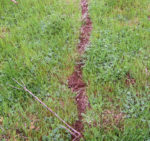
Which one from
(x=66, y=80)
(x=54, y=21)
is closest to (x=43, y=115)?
(x=66, y=80)

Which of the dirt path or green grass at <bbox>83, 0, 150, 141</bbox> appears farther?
the dirt path

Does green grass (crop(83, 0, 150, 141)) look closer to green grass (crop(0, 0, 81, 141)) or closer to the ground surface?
the ground surface

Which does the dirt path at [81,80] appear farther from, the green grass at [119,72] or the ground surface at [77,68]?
the green grass at [119,72]

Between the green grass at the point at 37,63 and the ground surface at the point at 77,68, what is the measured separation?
13 millimetres

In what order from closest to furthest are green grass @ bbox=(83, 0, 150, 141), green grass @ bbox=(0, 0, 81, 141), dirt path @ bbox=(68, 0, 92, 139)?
green grass @ bbox=(83, 0, 150, 141) < green grass @ bbox=(0, 0, 81, 141) < dirt path @ bbox=(68, 0, 92, 139)

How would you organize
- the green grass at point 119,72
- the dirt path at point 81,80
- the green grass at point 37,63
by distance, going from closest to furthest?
the green grass at point 119,72 < the green grass at point 37,63 < the dirt path at point 81,80

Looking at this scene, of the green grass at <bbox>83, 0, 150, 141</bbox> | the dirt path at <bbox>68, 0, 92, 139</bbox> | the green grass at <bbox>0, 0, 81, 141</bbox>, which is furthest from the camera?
the dirt path at <bbox>68, 0, 92, 139</bbox>

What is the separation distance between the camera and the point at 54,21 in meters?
4.26

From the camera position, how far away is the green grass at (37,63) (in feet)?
8.57

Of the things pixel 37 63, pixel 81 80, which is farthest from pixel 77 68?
pixel 37 63

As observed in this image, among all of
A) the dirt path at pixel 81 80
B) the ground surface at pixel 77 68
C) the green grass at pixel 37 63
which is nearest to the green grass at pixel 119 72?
the ground surface at pixel 77 68

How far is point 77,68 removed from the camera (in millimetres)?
3453

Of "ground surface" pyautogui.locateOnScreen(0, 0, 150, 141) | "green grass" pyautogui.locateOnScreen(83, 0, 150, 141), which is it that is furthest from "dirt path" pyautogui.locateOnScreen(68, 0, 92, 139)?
"green grass" pyautogui.locateOnScreen(83, 0, 150, 141)

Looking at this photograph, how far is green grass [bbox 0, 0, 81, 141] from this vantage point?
261 cm
